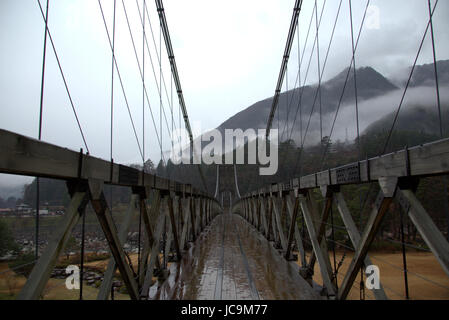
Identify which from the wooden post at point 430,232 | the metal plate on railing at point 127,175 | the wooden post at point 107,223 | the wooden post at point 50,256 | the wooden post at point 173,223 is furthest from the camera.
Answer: the wooden post at point 173,223

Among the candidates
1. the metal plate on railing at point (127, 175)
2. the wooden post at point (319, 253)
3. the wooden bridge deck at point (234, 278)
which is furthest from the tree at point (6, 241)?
the wooden post at point (319, 253)

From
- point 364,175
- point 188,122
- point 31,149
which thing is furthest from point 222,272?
point 188,122

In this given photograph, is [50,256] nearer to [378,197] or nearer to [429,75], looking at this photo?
[378,197]

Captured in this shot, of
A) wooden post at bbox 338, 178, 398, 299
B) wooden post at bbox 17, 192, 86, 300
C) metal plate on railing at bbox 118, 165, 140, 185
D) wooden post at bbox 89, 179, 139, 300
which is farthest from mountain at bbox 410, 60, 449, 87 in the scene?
wooden post at bbox 17, 192, 86, 300

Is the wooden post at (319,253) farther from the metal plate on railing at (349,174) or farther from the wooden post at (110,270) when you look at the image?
the wooden post at (110,270)

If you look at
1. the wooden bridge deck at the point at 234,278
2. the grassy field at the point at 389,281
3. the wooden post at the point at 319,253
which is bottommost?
the grassy field at the point at 389,281

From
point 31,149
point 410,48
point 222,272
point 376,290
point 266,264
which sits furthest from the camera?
point 266,264

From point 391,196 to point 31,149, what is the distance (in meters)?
1.78

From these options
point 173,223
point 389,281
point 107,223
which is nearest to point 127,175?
point 107,223

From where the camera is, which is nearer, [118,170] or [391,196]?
[391,196]

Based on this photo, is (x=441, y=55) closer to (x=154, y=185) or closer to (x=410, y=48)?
(x=410, y=48)

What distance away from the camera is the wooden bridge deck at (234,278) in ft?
9.68

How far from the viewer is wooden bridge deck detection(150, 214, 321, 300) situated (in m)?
2.95
